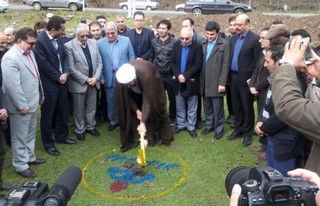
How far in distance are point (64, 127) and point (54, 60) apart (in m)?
1.24

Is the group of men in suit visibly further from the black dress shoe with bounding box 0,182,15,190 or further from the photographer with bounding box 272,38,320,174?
the photographer with bounding box 272,38,320,174

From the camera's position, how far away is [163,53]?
7117 mm

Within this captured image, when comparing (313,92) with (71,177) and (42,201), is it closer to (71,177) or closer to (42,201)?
(71,177)

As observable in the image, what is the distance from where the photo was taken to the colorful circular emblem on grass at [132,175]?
5.25 metres

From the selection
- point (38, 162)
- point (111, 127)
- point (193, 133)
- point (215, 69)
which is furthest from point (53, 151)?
point (215, 69)

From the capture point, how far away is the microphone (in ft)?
6.15

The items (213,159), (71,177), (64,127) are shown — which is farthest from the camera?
(64,127)

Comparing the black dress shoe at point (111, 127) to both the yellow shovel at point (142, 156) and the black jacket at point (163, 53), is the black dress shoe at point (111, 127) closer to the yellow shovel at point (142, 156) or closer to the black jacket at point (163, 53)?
the black jacket at point (163, 53)

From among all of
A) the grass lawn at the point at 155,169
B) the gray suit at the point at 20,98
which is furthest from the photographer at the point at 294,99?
the gray suit at the point at 20,98

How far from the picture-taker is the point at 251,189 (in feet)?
6.18

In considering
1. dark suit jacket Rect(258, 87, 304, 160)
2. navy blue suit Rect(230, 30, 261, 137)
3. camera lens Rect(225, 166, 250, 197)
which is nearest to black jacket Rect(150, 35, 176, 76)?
navy blue suit Rect(230, 30, 261, 137)

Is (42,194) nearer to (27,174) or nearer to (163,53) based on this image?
(27,174)

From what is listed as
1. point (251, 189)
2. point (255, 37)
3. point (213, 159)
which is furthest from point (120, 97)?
point (251, 189)

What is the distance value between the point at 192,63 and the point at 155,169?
6.70 ft
